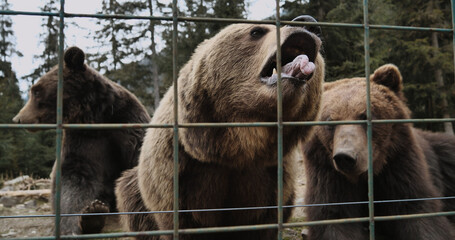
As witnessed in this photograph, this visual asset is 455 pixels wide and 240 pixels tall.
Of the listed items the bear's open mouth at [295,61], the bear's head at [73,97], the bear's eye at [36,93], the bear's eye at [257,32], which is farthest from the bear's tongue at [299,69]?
the bear's eye at [36,93]

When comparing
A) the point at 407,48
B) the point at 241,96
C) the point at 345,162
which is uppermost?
the point at 407,48

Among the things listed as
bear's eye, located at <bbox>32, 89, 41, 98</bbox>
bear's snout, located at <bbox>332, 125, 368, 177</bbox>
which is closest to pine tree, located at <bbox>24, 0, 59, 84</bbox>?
bear's eye, located at <bbox>32, 89, 41, 98</bbox>

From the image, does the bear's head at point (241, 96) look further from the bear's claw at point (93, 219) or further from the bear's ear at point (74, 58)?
the bear's ear at point (74, 58)

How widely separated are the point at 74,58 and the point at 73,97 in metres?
0.47

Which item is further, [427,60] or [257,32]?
[427,60]

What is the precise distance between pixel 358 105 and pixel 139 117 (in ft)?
8.74

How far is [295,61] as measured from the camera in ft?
6.81

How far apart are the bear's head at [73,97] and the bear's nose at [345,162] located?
2.99 m

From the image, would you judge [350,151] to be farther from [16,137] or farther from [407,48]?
[16,137]

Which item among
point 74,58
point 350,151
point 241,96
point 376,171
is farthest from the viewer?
point 74,58

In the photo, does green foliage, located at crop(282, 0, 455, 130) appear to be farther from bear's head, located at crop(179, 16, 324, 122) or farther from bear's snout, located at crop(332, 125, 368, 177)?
bear's head, located at crop(179, 16, 324, 122)

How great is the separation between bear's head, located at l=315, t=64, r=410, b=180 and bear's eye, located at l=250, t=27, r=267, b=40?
97 centimetres

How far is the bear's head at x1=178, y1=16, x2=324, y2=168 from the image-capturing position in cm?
234

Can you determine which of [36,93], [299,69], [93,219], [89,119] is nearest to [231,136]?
[299,69]
